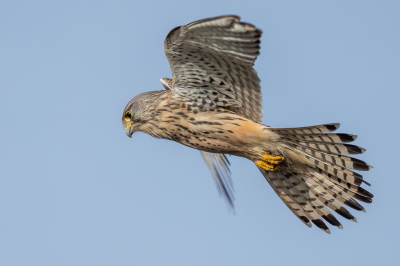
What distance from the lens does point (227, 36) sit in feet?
19.1

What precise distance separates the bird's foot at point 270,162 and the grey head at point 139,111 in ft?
5.31

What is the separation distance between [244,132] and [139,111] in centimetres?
153

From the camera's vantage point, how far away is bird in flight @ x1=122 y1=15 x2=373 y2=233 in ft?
22.3

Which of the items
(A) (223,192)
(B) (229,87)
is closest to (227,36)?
(B) (229,87)

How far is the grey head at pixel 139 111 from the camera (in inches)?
293

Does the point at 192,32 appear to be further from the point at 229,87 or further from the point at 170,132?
the point at 170,132

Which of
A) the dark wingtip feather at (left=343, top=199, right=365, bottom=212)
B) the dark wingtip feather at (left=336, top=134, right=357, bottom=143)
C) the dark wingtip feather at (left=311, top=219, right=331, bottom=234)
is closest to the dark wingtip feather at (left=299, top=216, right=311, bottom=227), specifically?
the dark wingtip feather at (left=311, top=219, right=331, bottom=234)

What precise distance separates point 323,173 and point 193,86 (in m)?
2.18

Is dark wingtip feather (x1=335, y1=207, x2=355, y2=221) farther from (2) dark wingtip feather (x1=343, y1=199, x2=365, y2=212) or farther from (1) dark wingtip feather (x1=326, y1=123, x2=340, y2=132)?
(1) dark wingtip feather (x1=326, y1=123, x2=340, y2=132)

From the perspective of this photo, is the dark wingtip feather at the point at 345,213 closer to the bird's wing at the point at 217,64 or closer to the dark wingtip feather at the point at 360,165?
the dark wingtip feather at the point at 360,165

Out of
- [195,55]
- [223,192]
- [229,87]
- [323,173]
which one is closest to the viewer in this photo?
[195,55]

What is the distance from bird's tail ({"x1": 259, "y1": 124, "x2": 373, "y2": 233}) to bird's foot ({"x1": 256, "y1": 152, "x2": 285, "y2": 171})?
12 cm

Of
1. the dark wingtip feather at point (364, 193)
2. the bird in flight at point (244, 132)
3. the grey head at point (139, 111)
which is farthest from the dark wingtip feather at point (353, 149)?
the grey head at point (139, 111)

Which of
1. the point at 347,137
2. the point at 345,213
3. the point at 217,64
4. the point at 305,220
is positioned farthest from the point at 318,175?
the point at 217,64
